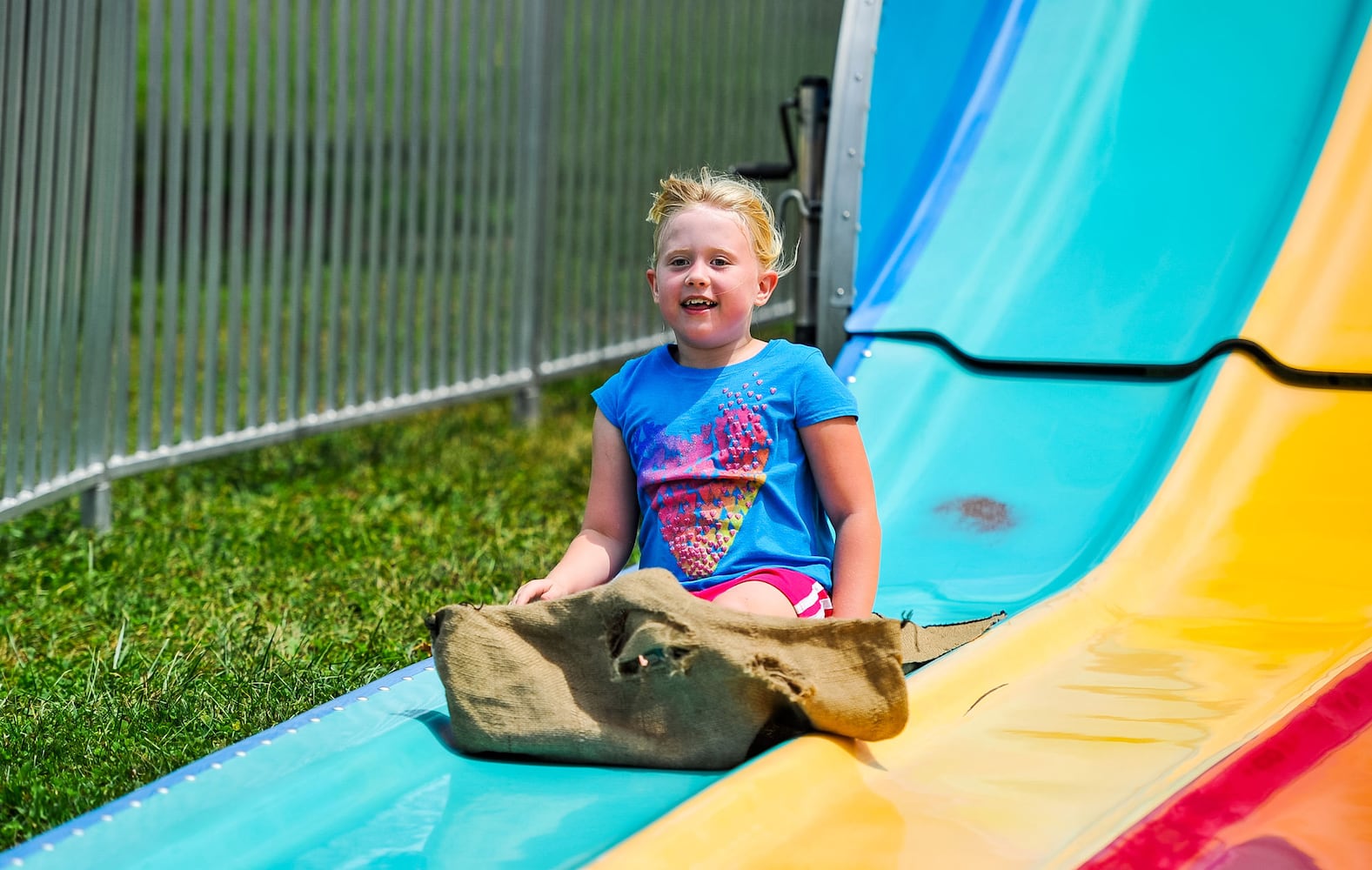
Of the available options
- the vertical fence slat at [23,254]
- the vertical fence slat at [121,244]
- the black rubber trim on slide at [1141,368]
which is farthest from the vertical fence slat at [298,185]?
the black rubber trim on slide at [1141,368]

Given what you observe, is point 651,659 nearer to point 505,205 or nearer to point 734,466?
point 734,466

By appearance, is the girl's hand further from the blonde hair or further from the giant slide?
the blonde hair

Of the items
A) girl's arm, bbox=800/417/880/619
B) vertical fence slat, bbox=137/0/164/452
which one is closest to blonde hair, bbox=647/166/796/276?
girl's arm, bbox=800/417/880/619

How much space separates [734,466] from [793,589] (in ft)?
0.77

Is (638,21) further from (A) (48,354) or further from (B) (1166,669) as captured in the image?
(B) (1166,669)

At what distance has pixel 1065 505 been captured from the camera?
3.16 m

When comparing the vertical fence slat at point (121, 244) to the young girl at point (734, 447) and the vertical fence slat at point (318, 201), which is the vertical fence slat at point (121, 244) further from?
the young girl at point (734, 447)

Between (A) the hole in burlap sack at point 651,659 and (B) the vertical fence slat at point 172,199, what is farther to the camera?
(B) the vertical fence slat at point 172,199

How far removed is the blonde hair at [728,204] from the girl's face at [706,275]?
0.05 feet

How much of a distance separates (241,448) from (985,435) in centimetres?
253

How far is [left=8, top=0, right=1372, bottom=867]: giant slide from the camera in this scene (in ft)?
6.27

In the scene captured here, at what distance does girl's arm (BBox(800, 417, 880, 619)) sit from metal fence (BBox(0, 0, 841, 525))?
2327mm

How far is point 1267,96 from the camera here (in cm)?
390

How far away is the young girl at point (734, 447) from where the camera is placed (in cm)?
243
